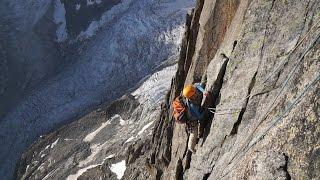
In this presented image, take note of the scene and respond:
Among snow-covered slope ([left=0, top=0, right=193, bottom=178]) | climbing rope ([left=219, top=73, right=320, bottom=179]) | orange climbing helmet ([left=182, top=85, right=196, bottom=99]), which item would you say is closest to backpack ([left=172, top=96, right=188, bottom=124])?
orange climbing helmet ([left=182, top=85, right=196, bottom=99])

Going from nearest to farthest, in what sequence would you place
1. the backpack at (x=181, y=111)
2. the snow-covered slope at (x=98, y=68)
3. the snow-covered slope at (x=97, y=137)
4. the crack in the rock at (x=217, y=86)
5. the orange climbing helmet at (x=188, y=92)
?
the crack in the rock at (x=217, y=86) → the orange climbing helmet at (x=188, y=92) → the backpack at (x=181, y=111) → the snow-covered slope at (x=97, y=137) → the snow-covered slope at (x=98, y=68)

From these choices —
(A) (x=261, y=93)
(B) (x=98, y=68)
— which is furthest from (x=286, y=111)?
(B) (x=98, y=68)

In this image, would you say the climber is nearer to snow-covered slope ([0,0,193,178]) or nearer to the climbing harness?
the climbing harness

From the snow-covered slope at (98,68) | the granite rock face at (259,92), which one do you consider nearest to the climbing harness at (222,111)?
the granite rock face at (259,92)

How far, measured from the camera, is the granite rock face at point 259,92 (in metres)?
9.59

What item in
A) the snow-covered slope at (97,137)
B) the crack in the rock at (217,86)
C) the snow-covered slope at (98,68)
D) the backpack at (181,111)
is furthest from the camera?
the snow-covered slope at (98,68)

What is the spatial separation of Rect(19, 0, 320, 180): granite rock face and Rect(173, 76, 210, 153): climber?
0.31 metres

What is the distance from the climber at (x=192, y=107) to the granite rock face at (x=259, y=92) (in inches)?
12.2

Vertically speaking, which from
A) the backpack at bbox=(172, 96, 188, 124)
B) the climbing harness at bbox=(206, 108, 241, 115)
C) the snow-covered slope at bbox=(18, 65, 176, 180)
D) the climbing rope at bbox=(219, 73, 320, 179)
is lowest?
the snow-covered slope at bbox=(18, 65, 176, 180)

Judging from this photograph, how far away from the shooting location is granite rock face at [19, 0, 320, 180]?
959 cm

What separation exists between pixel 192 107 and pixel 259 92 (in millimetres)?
2868

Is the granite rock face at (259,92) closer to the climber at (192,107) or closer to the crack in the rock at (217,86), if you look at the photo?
the crack in the rock at (217,86)

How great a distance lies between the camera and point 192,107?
14.2 metres

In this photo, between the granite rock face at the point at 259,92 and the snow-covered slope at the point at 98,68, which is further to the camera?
the snow-covered slope at the point at 98,68
